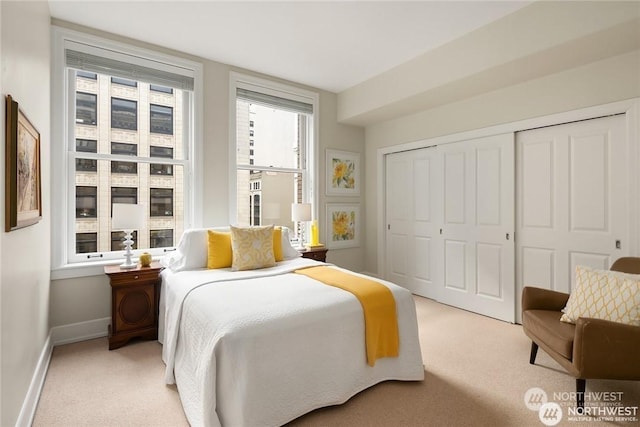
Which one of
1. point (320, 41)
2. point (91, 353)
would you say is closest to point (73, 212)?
point (91, 353)

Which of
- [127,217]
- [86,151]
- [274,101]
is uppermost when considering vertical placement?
[274,101]

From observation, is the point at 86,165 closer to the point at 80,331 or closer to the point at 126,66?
the point at 126,66

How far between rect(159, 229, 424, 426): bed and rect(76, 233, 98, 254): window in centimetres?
128

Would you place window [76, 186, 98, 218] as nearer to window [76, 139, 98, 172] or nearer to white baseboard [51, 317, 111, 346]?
window [76, 139, 98, 172]

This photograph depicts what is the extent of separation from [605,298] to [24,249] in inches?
137

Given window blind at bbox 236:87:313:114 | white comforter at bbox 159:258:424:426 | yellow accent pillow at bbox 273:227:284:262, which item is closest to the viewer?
white comforter at bbox 159:258:424:426

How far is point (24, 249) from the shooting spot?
1.78 meters

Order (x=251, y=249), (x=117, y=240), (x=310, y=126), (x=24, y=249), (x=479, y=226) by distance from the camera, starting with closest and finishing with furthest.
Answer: (x=24, y=249)
(x=251, y=249)
(x=117, y=240)
(x=479, y=226)
(x=310, y=126)

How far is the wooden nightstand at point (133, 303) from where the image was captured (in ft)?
9.00

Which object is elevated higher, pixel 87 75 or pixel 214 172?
pixel 87 75

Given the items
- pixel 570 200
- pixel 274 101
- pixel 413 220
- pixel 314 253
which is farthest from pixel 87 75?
pixel 570 200

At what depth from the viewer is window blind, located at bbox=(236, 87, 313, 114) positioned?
153 inches

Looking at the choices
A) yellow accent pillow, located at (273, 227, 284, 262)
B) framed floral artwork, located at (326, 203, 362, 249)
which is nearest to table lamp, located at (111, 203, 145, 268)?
yellow accent pillow, located at (273, 227, 284, 262)

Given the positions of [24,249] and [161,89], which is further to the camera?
[161,89]
